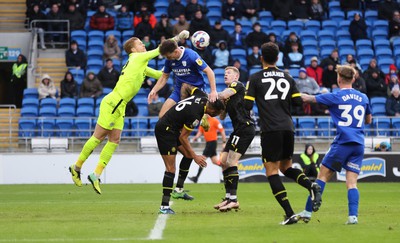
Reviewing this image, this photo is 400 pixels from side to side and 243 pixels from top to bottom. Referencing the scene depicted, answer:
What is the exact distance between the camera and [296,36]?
31.0m

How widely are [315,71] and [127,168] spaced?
793 centimetres

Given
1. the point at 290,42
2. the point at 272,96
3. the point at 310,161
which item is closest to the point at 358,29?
the point at 290,42

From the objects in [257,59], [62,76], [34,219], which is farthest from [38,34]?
[34,219]

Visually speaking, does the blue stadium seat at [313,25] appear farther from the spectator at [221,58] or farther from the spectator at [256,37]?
the spectator at [221,58]

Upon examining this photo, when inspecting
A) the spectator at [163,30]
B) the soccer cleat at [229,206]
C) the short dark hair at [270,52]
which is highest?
the spectator at [163,30]

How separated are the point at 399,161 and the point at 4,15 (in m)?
16.7

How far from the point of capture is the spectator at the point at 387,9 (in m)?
33.9

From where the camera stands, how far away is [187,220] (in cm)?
1206

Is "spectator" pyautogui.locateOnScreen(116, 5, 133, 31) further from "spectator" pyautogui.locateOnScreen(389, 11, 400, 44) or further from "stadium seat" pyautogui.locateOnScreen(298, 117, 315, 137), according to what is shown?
"spectator" pyautogui.locateOnScreen(389, 11, 400, 44)

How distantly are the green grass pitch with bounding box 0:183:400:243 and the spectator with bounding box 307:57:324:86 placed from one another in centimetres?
1135

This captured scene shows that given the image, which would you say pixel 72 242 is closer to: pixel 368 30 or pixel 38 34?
pixel 38 34

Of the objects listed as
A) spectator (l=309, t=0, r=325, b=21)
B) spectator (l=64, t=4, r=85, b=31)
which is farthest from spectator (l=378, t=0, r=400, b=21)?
spectator (l=64, t=4, r=85, b=31)

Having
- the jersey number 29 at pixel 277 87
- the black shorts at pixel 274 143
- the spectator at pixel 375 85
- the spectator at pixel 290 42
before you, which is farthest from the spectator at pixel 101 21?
the black shorts at pixel 274 143

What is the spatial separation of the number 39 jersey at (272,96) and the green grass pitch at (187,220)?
4.37ft
